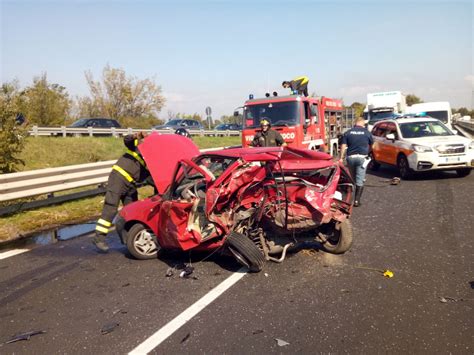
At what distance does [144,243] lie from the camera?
6039 millimetres

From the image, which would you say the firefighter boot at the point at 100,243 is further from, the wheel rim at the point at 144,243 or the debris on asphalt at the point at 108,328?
the debris on asphalt at the point at 108,328

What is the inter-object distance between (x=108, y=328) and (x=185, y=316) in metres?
0.69

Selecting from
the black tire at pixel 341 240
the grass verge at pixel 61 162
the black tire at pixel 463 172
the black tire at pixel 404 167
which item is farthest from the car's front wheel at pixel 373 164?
the black tire at pixel 341 240

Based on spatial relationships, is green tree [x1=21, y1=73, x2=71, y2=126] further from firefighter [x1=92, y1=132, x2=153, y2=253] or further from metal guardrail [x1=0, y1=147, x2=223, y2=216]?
firefighter [x1=92, y1=132, x2=153, y2=253]

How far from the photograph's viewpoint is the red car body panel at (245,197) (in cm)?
518

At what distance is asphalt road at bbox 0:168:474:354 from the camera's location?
3547 mm

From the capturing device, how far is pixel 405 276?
488 centimetres

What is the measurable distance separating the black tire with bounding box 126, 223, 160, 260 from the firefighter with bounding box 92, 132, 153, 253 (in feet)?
2.28

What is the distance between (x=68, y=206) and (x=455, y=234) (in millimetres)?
7744

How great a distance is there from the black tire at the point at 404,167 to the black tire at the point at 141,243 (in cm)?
843

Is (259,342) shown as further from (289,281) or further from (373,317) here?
Result: (289,281)

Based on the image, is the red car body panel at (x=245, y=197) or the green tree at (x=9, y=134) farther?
the green tree at (x=9, y=134)

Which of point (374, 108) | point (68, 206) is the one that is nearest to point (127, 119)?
point (374, 108)

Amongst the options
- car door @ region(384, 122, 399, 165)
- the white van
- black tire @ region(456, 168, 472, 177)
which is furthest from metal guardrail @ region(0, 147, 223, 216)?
the white van
